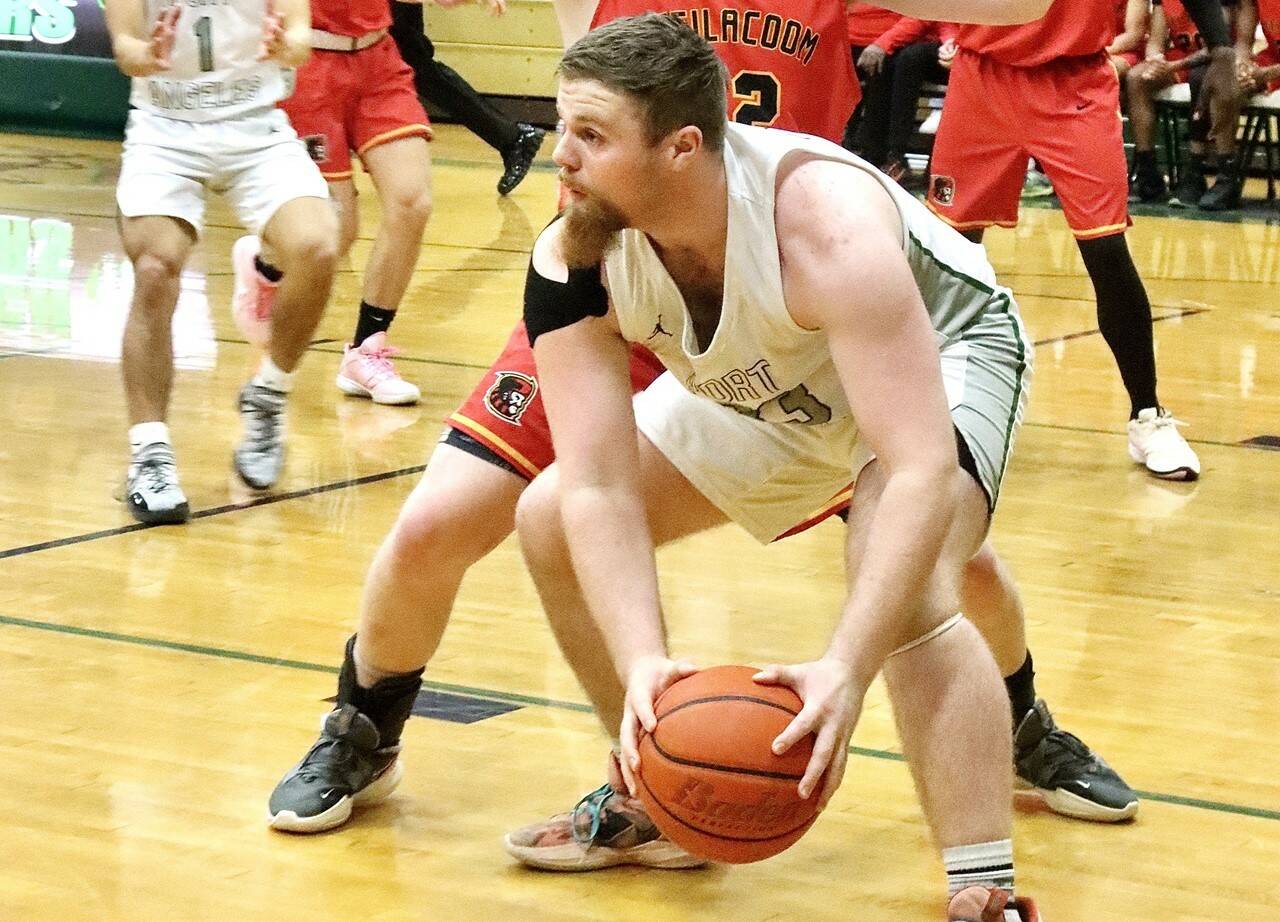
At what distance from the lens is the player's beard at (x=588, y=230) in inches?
96.5

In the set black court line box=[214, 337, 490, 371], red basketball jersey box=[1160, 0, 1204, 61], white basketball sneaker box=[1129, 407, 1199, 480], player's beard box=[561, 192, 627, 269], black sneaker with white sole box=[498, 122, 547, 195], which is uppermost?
player's beard box=[561, 192, 627, 269]

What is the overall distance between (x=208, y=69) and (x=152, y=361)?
0.74 meters

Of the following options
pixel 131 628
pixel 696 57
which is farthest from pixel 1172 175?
pixel 696 57

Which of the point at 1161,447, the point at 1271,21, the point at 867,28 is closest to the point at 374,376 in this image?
the point at 1161,447

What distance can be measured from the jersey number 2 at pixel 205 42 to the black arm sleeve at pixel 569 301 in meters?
2.66

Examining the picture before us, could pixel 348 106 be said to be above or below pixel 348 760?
below

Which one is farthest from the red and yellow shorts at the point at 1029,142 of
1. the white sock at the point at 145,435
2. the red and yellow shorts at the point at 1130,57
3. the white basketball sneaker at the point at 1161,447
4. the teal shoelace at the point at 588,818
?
the red and yellow shorts at the point at 1130,57

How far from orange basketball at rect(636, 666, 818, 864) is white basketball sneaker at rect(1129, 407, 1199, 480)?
131 inches

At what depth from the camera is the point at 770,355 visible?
2545 millimetres

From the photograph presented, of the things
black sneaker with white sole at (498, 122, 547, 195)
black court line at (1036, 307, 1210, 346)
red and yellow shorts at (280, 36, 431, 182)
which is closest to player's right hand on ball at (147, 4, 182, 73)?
red and yellow shorts at (280, 36, 431, 182)

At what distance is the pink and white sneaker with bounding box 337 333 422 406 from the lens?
6168mm

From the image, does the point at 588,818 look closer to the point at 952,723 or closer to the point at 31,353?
the point at 952,723

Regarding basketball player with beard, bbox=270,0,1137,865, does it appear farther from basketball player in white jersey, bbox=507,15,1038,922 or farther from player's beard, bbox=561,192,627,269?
player's beard, bbox=561,192,627,269

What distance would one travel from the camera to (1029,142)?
18.3 ft
